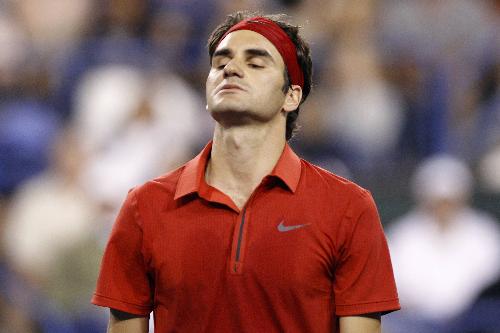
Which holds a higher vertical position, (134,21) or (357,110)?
(134,21)

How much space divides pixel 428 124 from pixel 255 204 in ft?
11.1

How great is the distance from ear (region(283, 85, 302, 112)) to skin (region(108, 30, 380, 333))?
0.03 meters

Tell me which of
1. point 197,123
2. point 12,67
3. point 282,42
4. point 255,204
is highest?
point 12,67

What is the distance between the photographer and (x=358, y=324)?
2.85 meters

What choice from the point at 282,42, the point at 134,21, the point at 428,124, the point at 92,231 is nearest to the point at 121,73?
the point at 134,21

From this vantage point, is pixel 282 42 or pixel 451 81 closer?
pixel 282 42

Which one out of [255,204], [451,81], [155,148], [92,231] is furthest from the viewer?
[451,81]

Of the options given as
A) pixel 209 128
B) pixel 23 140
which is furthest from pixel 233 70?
pixel 23 140

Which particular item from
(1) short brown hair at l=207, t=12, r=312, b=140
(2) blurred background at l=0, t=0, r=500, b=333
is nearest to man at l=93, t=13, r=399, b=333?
(1) short brown hair at l=207, t=12, r=312, b=140

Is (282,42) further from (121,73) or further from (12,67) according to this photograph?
(12,67)

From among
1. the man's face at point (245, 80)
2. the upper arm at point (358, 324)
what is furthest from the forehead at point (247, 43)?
the upper arm at point (358, 324)

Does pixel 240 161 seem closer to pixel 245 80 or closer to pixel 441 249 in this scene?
pixel 245 80

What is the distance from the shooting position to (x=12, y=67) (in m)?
6.47

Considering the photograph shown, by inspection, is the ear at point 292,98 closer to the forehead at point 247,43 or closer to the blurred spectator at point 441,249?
the forehead at point 247,43
